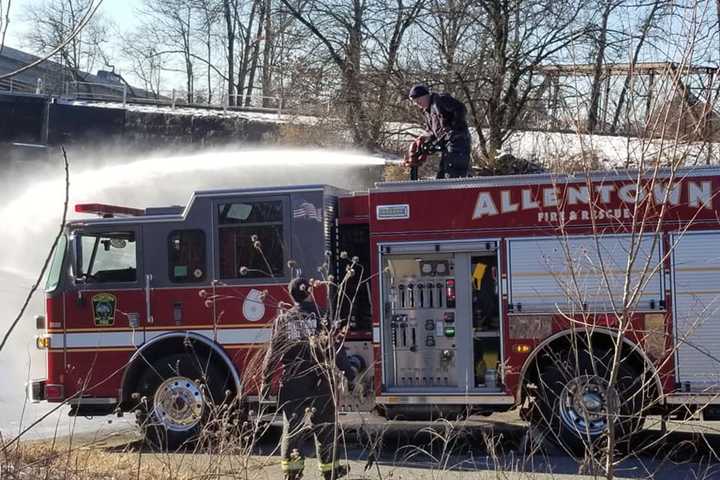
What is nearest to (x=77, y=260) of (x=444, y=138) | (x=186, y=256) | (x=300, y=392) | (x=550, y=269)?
(x=186, y=256)

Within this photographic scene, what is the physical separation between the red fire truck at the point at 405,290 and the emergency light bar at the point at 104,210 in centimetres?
3

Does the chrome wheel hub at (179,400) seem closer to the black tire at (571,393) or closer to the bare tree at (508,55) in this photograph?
the black tire at (571,393)

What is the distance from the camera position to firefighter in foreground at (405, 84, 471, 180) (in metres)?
9.66

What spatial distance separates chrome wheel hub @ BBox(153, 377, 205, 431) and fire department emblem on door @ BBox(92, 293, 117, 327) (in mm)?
921

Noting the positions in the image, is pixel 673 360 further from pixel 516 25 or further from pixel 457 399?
pixel 516 25

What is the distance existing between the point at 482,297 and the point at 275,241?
2114 millimetres

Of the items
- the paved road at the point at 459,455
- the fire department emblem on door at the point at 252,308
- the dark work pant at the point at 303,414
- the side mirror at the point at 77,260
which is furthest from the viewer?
the side mirror at the point at 77,260

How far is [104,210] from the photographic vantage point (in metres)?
10.1

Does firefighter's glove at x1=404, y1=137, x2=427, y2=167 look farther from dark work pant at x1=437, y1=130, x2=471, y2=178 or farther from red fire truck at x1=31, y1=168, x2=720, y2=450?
red fire truck at x1=31, y1=168, x2=720, y2=450

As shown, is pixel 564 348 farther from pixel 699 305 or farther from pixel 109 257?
pixel 109 257

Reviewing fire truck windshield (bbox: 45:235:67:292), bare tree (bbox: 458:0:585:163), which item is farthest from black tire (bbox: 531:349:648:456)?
bare tree (bbox: 458:0:585:163)

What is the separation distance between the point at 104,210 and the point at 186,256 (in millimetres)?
1246

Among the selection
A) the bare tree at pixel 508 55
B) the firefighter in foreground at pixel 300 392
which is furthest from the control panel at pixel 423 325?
→ the bare tree at pixel 508 55

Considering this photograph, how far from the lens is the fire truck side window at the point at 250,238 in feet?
30.3
